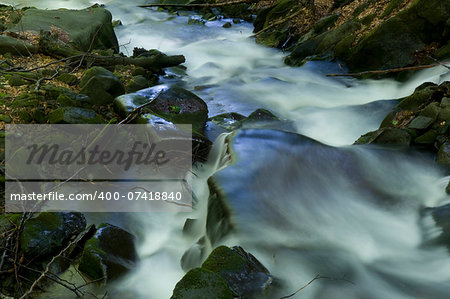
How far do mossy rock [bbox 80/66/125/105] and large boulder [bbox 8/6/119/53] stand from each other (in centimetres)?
229

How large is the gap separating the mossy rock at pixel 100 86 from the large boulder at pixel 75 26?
2.29 meters

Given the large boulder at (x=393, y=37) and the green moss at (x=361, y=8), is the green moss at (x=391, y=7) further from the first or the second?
the green moss at (x=361, y=8)

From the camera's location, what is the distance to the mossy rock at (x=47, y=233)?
144 inches

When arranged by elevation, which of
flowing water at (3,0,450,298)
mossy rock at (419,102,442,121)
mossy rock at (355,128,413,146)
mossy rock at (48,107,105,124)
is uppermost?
mossy rock at (419,102,442,121)

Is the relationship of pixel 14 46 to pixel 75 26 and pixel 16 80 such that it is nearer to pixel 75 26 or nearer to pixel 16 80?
pixel 16 80

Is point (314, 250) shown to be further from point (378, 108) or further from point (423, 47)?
point (423, 47)

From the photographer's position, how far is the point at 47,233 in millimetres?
3826

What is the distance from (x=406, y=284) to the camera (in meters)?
3.57

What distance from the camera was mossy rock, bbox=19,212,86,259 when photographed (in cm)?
366

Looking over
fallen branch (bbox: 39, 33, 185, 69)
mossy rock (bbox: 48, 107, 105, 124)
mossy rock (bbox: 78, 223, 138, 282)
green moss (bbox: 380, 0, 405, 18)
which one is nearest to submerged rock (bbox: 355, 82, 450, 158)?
green moss (bbox: 380, 0, 405, 18)

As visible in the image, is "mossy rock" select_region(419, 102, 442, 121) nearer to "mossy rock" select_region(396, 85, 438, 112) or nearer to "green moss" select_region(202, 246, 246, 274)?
"mossy rock" select_region(396, 85, 438, 112)

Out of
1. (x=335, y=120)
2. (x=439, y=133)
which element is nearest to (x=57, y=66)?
(x=335, y=120)

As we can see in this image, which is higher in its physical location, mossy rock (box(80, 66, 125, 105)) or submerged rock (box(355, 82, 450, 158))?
submerged rock (box(355, 82, 450, 158))

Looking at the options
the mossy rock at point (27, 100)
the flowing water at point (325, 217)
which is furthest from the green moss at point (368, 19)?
the mossy rock at point (27, 100)
